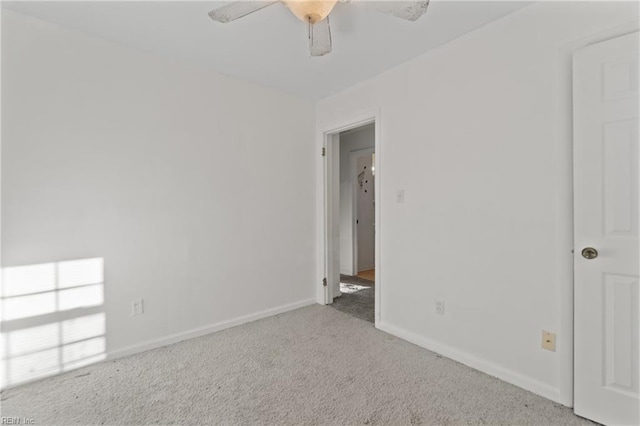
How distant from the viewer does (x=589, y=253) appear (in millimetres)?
1663

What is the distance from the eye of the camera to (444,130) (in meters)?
2.38

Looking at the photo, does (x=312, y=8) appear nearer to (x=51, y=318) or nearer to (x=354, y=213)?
(x=51, y=318)

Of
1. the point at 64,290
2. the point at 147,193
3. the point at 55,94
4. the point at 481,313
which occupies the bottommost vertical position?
the point at 481,313

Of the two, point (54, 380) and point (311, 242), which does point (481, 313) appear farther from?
point (54, 380)

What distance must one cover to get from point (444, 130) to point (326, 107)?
1535 mm

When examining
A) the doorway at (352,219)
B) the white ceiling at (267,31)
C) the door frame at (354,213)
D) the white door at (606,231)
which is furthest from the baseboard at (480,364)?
the white ceiling at (267,31)

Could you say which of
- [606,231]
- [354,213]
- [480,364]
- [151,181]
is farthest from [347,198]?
[606,231]

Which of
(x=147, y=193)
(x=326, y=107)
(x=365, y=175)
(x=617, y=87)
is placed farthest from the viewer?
(x=365, y=175)

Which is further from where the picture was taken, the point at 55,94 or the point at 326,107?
the point at 326,107

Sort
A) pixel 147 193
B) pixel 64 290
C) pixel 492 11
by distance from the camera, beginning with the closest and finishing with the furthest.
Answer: pixel 492 11, pixel 64 290, pixel 147 193

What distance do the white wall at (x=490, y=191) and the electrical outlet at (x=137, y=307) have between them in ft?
6.79

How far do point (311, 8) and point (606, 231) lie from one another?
1.87 metres

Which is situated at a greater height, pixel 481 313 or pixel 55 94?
pixel 55 94

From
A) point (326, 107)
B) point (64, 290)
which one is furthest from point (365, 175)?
point (64, 290)
